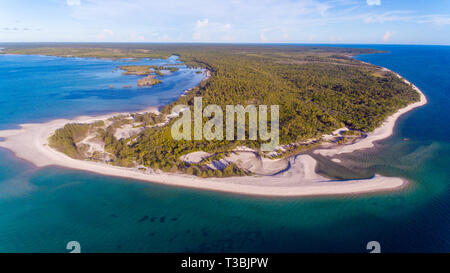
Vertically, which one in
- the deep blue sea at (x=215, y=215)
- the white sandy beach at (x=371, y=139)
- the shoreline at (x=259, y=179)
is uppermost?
the white sandy beach at (x=371, y=139)

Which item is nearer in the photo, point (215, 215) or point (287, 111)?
point (215, 215)

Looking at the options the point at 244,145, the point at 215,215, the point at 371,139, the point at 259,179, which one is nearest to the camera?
the point at 215,215

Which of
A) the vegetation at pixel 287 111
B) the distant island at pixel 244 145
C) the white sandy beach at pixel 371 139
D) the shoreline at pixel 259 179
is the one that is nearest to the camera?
the shoreline at pixel 259 179

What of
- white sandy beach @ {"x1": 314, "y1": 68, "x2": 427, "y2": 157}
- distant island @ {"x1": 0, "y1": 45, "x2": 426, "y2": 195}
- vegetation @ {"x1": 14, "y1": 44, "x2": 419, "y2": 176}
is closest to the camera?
distant island @ {"x1": 0, "y1": 45, "x2": 426, "y2": 195}

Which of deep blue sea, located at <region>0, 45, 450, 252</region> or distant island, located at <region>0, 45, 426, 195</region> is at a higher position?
distant island, located at <region>0, 45, 426, 195</region>

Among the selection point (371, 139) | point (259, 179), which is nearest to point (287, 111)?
point (371, 139)

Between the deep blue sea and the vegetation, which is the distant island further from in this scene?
the deep blue sea

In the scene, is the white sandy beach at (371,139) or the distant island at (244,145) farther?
the white sandy beach at (371,139)

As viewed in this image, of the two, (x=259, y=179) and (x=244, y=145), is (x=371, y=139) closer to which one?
(x=244, y=145)

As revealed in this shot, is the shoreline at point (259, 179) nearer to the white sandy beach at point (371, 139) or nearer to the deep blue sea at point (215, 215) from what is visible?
the white sandy beach at point (371, 139)

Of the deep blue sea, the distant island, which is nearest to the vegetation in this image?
the distant island

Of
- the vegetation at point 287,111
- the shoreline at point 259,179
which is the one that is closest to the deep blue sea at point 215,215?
the shoreline at point 259,179

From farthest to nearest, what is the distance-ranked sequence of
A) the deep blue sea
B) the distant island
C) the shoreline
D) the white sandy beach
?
the white sandy beach, the distant island, the shoreline, the deep blue sea
